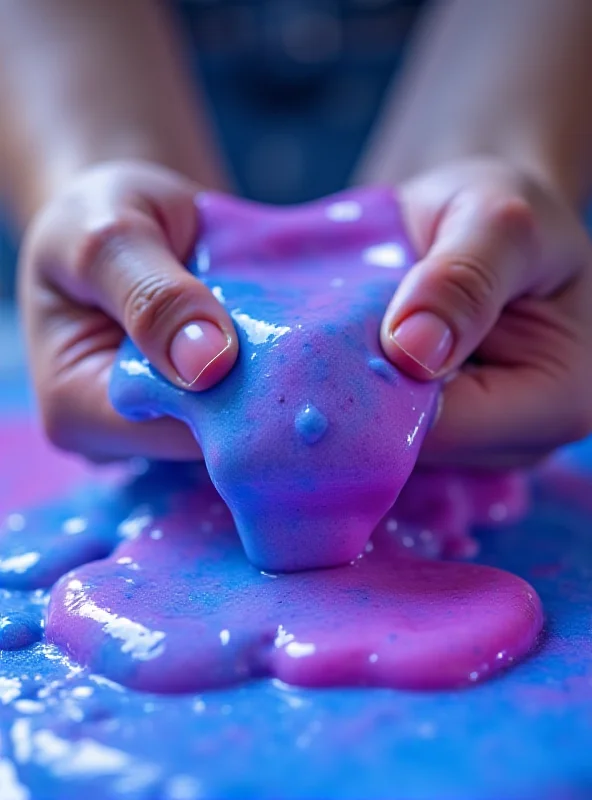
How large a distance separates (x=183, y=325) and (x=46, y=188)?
1.63 feet

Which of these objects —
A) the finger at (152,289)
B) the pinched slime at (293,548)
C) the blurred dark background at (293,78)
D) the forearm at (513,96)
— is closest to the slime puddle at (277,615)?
the pinched slime at (293,548)

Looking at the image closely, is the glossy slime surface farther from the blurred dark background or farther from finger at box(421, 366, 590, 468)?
the blurred dark background

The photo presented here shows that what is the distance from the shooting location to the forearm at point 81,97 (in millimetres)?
937

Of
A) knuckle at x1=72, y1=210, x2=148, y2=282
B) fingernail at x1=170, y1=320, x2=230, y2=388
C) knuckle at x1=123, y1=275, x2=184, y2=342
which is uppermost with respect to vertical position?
knuckle at x1=72, y1=210, x2=148, y2=282

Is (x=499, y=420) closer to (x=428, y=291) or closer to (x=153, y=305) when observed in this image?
(x=428, y=291)

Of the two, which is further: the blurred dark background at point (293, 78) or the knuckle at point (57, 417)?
the blurred dark background at point (293, 78)

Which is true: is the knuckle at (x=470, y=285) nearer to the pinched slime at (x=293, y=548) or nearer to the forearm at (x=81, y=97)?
the pinched slime at (x=293, y=548)

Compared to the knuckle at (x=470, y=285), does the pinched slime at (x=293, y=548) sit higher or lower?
lower

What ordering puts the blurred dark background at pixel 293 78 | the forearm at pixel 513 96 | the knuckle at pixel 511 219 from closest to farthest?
the knuckle at pixel 511 219
the forearm at pixel 513 96
the blurred dark background at pixel 293 78

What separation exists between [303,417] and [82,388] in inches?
8.0

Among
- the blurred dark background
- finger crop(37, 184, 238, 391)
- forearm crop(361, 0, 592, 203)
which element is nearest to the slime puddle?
finger crop(37, 184, 238, 391)

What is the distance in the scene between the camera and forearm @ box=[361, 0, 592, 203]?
2.99 ft

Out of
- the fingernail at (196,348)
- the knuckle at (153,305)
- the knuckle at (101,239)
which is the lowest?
the fingernail at (196,348)

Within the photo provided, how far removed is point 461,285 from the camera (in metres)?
0.51
